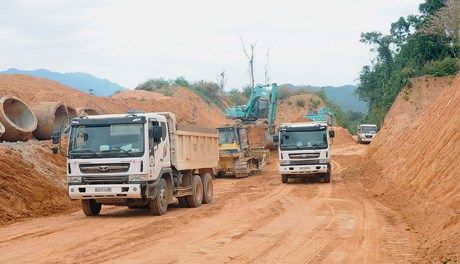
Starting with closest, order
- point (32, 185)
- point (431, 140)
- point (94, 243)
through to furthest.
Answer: point (94, 243), point (32, 185), point (431, 140)

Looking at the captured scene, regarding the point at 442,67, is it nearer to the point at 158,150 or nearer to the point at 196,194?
the point at 196,194

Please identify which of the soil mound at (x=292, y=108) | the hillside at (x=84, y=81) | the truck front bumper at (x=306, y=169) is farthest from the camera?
the hillside at (x=84, y=81)

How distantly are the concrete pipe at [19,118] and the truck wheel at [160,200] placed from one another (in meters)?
10.8

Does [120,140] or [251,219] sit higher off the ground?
[120,140]

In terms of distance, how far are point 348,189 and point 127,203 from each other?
10.9 metres

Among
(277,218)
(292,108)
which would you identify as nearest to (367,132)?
(292,108)

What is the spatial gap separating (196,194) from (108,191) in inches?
168

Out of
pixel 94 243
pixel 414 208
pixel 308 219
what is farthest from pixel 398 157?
pixel 94 243

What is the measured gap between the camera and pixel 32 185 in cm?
1812

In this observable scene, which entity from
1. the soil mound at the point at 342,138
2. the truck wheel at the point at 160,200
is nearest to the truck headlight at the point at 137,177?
the truck wheel at the point at 160,200

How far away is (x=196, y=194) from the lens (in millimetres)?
18188

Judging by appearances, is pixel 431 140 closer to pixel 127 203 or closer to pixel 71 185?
pixel 127 203

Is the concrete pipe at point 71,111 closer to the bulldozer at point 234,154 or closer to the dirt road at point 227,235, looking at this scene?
the bulldozer at point 234,154

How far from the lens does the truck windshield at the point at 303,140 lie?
83.7ft
